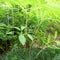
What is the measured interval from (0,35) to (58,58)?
57cm

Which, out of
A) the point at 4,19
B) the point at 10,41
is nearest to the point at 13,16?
the point at 4,19

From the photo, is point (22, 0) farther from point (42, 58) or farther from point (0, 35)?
point (42, 58)

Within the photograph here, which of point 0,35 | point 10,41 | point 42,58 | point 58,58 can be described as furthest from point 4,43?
point 58,58

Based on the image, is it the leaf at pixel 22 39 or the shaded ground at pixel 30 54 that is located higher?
the leaf at pixel 22 39

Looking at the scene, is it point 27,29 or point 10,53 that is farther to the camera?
point 27,29

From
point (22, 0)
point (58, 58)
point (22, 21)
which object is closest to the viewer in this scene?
point (58, 58)

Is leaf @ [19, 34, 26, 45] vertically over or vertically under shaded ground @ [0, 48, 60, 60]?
over

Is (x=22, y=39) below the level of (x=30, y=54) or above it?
above

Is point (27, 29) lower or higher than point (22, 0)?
lower

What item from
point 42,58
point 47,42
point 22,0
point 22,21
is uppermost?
point 22,0

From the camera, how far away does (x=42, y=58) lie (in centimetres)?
199

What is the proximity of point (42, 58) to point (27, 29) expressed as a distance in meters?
0.34

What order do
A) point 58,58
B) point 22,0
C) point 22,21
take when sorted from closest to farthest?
point 58,58, point 22,0, point 22,21

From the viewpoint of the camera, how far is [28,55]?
1.98 metres
